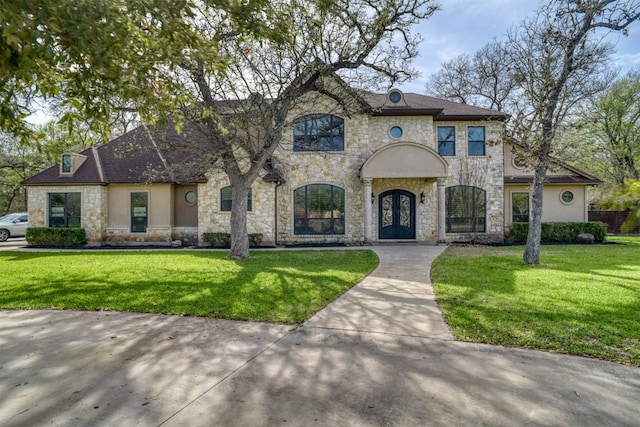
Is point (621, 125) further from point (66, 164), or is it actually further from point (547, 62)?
point (66, 164)

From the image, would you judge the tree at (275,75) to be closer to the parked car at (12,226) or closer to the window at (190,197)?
the window at (190,197)

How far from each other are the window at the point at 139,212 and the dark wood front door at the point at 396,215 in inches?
453

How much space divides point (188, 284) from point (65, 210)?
45.5ft

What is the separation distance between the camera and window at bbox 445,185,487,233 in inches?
704

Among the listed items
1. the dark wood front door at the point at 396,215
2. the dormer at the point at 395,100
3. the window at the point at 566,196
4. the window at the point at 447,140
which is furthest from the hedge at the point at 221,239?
the window at the point at 566,196

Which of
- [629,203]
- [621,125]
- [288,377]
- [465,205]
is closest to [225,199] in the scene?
[465,205]

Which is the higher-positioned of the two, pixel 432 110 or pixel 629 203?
pixel 432 110

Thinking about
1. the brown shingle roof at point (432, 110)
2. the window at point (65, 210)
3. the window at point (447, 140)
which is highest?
the brown shingle roof at point (432, 110)

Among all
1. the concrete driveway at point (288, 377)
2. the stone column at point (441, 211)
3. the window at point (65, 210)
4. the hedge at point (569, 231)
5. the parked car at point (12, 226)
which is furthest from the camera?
the parked car at point (12, 226)

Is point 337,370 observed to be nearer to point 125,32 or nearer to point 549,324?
point 549,324

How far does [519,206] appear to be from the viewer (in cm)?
1864

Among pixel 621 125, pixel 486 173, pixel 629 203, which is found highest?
pixel 621 125

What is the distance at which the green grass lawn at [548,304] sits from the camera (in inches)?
177

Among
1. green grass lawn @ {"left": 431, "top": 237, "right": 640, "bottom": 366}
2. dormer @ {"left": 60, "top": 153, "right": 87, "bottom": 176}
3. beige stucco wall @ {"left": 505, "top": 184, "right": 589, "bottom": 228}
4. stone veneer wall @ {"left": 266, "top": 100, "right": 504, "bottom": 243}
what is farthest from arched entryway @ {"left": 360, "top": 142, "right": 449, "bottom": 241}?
dormer @ {"left": 60, "top": 153, "right": 87, "bottom": 176}
